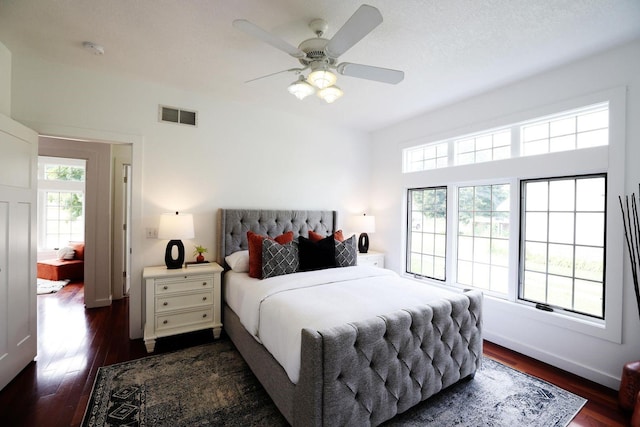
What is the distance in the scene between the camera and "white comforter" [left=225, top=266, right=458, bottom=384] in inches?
72.0

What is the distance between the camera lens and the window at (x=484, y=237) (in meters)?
3.25

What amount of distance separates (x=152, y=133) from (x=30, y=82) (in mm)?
1040

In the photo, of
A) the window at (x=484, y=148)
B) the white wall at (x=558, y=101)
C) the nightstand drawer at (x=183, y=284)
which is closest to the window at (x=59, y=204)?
the nightstand drawer at (x=183, y=284)

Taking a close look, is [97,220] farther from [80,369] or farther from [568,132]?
[568,132]

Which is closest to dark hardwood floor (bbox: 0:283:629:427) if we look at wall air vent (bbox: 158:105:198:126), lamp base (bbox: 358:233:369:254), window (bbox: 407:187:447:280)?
window (bbox: 407:187:447:280)

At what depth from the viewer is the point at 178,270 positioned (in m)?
3.00

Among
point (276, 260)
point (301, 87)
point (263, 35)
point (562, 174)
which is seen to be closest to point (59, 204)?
point (276, 260)

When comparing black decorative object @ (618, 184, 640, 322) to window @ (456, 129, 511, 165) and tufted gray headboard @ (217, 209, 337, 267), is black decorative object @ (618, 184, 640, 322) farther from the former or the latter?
tufted gray headboard @ (217, 209, 337, 267)

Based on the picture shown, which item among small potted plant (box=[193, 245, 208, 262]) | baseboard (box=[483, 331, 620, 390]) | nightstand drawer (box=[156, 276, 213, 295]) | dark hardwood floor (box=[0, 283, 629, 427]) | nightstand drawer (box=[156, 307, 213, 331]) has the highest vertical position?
small potted plant (box=[193, 245, 208, 262])

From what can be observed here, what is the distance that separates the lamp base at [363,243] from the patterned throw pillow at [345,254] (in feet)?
3.41

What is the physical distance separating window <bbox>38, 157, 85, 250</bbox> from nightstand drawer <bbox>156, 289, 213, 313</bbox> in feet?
18.7

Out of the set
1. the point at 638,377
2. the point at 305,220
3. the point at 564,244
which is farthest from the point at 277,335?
the point at 564,244

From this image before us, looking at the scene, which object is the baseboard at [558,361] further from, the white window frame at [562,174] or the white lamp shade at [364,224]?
the white lamp shade at [364,224]

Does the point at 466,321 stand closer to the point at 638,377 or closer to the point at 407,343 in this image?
the point at 407,343
